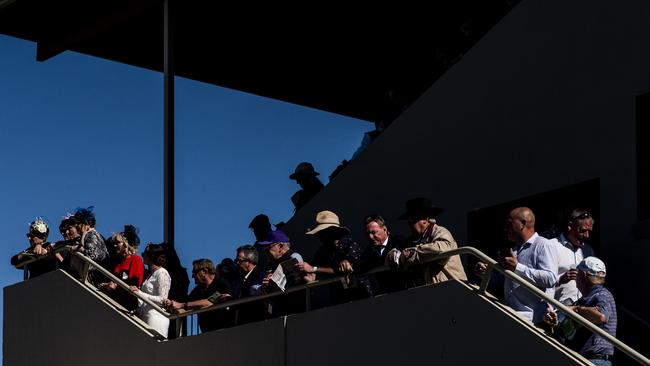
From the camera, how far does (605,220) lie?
11.5 meters

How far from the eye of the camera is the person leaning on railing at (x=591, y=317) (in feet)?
29.8

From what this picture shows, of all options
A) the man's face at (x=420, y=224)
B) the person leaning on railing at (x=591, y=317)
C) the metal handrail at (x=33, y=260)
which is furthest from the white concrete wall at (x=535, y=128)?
the metal handrail at (x=33, y=260)

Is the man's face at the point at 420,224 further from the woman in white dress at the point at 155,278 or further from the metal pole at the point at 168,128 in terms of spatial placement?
the metal pole at the point at 168,128

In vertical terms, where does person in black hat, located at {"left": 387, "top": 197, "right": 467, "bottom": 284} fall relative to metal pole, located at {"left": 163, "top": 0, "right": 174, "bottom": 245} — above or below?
below

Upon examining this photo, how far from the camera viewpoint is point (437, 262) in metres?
10.3

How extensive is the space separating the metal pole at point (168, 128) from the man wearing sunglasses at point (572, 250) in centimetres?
682

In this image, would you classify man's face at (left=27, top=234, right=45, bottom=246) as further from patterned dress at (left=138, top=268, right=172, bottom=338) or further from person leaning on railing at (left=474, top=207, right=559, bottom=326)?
person leaning on railing at (left=474, top=207, right=559, bottom=326)

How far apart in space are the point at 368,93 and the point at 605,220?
969 cm

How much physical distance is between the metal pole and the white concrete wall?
8.51 feet

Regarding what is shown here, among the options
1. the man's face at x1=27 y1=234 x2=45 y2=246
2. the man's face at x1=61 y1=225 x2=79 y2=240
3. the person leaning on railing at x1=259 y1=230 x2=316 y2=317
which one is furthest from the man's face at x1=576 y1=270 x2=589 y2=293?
the man's face at x1=27 y1=234 x2=45 y2=246

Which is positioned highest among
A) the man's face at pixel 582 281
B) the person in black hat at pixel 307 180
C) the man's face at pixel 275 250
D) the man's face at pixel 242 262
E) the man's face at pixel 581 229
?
the person in black hat at pixel 307 180

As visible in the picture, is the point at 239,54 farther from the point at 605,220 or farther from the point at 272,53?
the point at 605,220

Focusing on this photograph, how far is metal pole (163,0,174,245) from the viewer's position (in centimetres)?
1625

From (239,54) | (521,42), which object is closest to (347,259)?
(521,42)
